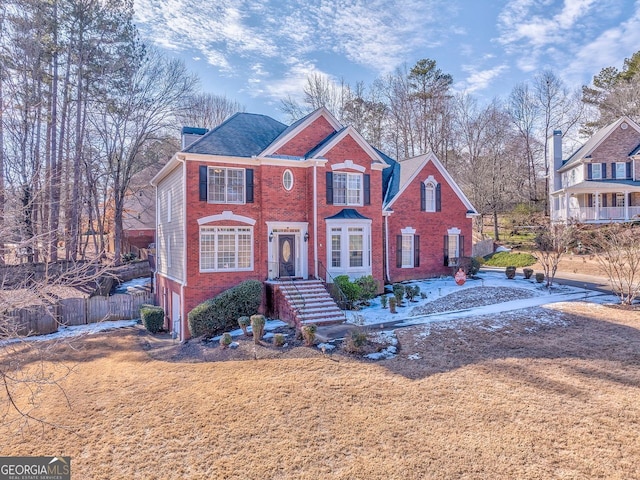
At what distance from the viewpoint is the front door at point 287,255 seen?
53.9 feet

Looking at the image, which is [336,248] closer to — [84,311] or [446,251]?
[446,251]

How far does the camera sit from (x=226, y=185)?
50.7 feet

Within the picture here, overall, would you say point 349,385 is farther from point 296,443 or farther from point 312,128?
point 312,128

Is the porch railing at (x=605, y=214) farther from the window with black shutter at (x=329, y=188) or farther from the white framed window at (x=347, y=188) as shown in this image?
the window with black shutter at (x=329, y=188)

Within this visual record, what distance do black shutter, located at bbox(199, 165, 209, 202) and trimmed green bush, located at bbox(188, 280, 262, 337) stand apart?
12.7 ft

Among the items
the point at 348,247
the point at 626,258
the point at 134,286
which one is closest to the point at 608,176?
the point at 626,258

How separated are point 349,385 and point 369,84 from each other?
36637 mm

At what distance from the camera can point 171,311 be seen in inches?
682

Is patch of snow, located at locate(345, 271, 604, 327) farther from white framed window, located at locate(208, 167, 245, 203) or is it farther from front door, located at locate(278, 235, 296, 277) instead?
white framed window, located at locate(208, 167, 245, 203)

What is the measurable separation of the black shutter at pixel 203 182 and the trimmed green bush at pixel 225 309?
387 cm

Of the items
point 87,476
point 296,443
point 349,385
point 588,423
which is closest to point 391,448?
point 296,443

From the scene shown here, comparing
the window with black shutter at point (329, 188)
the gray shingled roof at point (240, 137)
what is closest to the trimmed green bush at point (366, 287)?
the window with black shutter at point (329, 188)

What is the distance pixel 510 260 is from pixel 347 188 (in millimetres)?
18011

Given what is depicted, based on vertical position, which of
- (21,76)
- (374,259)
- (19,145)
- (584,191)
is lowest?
(374,259)
